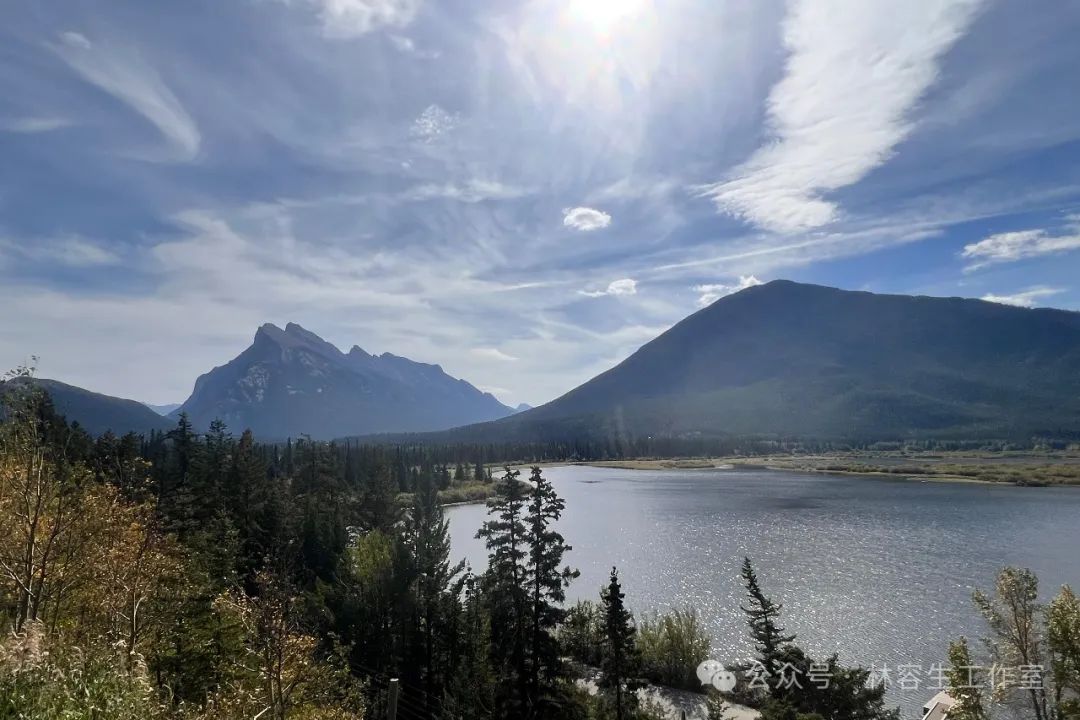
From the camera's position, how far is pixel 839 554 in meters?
60.7

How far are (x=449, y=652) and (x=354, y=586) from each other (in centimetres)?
787

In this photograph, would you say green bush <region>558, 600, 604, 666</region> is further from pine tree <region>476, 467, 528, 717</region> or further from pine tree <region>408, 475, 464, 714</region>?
pine tree <region>476, 467, 528, 717</region>

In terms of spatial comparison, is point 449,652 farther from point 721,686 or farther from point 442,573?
point 721,686

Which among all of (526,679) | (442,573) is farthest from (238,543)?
(526,679)

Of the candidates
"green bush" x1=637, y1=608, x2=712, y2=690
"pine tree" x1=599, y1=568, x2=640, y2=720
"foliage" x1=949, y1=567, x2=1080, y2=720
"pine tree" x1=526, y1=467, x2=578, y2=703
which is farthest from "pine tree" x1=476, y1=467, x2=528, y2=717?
"foliage" x1=949, y1=567, x2=1080, y2=720

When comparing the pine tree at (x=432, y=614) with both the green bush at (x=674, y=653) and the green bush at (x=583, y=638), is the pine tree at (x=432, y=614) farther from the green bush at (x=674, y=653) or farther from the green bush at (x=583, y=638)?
the green bush at (x=674, y=653)

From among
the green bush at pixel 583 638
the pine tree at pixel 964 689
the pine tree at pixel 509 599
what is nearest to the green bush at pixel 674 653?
the green bush at pixel 583 638

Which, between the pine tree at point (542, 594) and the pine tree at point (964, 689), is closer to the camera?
the pine tree at point (964, 689)

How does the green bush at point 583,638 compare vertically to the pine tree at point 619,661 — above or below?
below

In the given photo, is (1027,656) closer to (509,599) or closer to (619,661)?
(619,661)

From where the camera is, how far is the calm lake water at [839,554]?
39906 mm

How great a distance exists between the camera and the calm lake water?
3991 centimetres

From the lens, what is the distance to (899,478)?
139m

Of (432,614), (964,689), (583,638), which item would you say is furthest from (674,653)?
(964,689)
